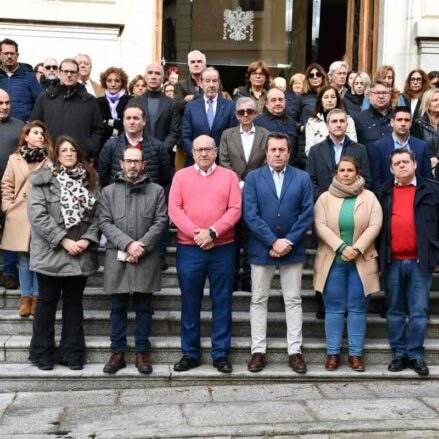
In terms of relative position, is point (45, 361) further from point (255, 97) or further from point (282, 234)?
point (255, 97)

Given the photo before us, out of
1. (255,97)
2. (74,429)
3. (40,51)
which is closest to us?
(74,429)

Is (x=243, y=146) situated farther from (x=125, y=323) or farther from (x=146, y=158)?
(x=125, y=323)

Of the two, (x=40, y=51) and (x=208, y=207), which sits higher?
(x=40, y=51)

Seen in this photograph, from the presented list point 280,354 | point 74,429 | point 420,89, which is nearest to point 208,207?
point 280,354

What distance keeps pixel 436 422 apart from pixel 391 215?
1.99m

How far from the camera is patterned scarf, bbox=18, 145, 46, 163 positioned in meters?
8.16

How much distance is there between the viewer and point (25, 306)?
802cm

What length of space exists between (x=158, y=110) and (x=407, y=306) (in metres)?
3.29

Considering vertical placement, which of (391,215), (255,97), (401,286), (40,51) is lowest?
(401,286)

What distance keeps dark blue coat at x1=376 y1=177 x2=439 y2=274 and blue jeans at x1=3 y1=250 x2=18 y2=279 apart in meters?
3.49

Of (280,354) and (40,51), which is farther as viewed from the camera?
(40,51)

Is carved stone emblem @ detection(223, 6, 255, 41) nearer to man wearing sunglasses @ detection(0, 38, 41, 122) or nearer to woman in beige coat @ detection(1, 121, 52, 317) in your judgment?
man wearing sunglasses @ detection(0, 38, 41, 122)

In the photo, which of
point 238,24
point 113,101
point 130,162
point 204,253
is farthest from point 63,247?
point 238,24

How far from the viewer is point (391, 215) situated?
7672 mm
